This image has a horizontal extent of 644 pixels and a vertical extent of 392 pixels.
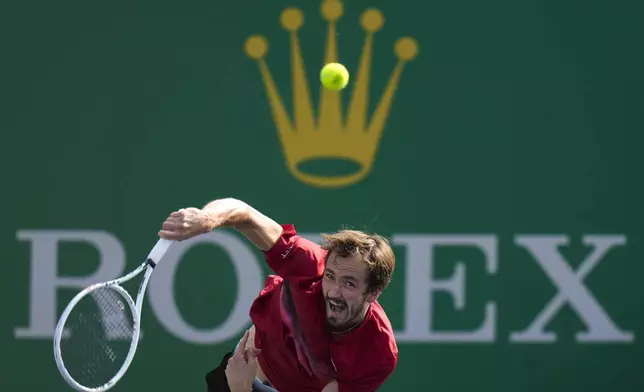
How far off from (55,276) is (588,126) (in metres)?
2.16

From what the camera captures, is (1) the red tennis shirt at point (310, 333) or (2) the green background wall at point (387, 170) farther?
(2) the green background wall at point (387, 170)

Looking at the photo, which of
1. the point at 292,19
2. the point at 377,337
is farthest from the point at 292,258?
the point at 292,19

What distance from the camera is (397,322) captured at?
4.49 metres

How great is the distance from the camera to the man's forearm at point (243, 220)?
2.71 m

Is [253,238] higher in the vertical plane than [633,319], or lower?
higher

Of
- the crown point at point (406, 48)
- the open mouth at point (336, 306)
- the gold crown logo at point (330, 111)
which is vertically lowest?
the open mouth at point (336, 306)

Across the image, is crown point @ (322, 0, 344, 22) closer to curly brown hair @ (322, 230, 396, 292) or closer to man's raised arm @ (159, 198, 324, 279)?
man's raised arm @ (159, 198, 324, 279)

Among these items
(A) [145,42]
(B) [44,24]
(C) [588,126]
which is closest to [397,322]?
(C) [588,126]

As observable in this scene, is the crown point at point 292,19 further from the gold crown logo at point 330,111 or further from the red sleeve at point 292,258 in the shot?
the red sleeve at point 292,258

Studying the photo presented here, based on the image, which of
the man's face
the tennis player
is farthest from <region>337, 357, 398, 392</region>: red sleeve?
the man's face

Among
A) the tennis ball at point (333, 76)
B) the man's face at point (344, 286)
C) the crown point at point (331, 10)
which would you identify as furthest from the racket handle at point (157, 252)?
the crown point at point (331, 10)

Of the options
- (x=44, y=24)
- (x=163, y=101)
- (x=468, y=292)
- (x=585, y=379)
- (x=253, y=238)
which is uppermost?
(x=44, y=24)

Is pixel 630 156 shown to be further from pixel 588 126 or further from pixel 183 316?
pixel 183 316

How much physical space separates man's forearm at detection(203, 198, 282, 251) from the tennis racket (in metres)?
0.16
